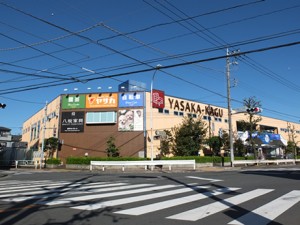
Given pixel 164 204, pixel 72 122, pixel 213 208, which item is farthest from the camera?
pixel 72 122

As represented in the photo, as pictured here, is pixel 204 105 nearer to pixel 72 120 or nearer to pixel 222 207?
pixel 72 120

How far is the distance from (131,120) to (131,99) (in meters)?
2.87

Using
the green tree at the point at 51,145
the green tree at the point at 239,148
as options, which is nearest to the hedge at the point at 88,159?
the green tree at the point at 51,145

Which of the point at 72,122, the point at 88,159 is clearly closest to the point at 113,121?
the point at 72,122

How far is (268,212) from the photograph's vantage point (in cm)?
731

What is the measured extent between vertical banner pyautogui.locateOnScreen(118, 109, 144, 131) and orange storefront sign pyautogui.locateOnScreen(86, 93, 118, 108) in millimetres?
1704

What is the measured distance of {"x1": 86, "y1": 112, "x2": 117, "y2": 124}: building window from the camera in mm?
40250

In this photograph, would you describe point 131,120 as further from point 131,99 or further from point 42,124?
point 42,124

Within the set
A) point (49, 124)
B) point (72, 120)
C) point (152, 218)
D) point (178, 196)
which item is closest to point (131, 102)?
point (72, 120)

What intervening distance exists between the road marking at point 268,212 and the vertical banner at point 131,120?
3063 centimetres

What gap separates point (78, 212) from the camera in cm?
752

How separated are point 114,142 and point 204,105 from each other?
17391 mm

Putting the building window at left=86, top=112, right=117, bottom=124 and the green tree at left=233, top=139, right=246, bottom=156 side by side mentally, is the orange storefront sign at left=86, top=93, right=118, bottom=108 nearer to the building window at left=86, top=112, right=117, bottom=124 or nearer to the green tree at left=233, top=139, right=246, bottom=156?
the building window at left=86, top=112, right=117, bottom=124

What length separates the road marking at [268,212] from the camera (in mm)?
6438
